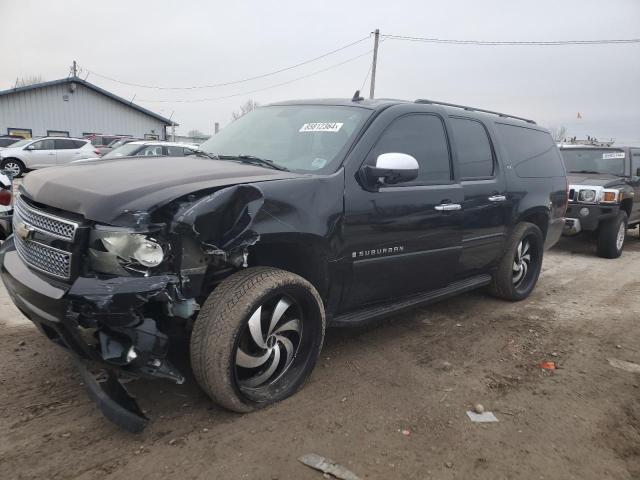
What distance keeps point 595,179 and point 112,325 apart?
28.1 ft

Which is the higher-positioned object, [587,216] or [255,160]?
[255,160]

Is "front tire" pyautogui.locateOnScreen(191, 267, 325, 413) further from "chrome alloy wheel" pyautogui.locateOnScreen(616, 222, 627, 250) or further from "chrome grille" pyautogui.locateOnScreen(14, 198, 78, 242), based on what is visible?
"chrome alloy wheel" pyautogui.locateOnScreen(616, 222, 627, 250)

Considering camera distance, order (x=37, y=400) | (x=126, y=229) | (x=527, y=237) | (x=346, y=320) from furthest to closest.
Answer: (x=527, y=237)
(x=346, y=320)
(x=37, y=400)
(x=126, y=229)

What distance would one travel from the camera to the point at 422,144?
3.82 metres

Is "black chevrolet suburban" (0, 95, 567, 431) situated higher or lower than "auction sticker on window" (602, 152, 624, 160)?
lower

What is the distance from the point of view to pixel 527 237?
5191mm

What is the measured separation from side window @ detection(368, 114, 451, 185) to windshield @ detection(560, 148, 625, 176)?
6619 mm

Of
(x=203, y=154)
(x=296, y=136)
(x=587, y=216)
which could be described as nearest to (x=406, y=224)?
(x=296, y=136)

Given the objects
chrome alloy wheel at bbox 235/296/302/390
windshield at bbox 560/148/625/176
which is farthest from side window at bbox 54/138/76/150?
chrome alloy wheel at bbox 235/296/302/390

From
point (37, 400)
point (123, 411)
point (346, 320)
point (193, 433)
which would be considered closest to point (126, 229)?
point (123, 411)

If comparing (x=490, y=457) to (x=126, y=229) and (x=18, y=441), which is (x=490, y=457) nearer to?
(x=126, y=229)

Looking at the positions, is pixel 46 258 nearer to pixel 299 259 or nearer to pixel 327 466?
pixel 299 259

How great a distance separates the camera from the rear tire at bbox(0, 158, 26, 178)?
59.7ft

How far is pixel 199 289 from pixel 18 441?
1.17 metres
